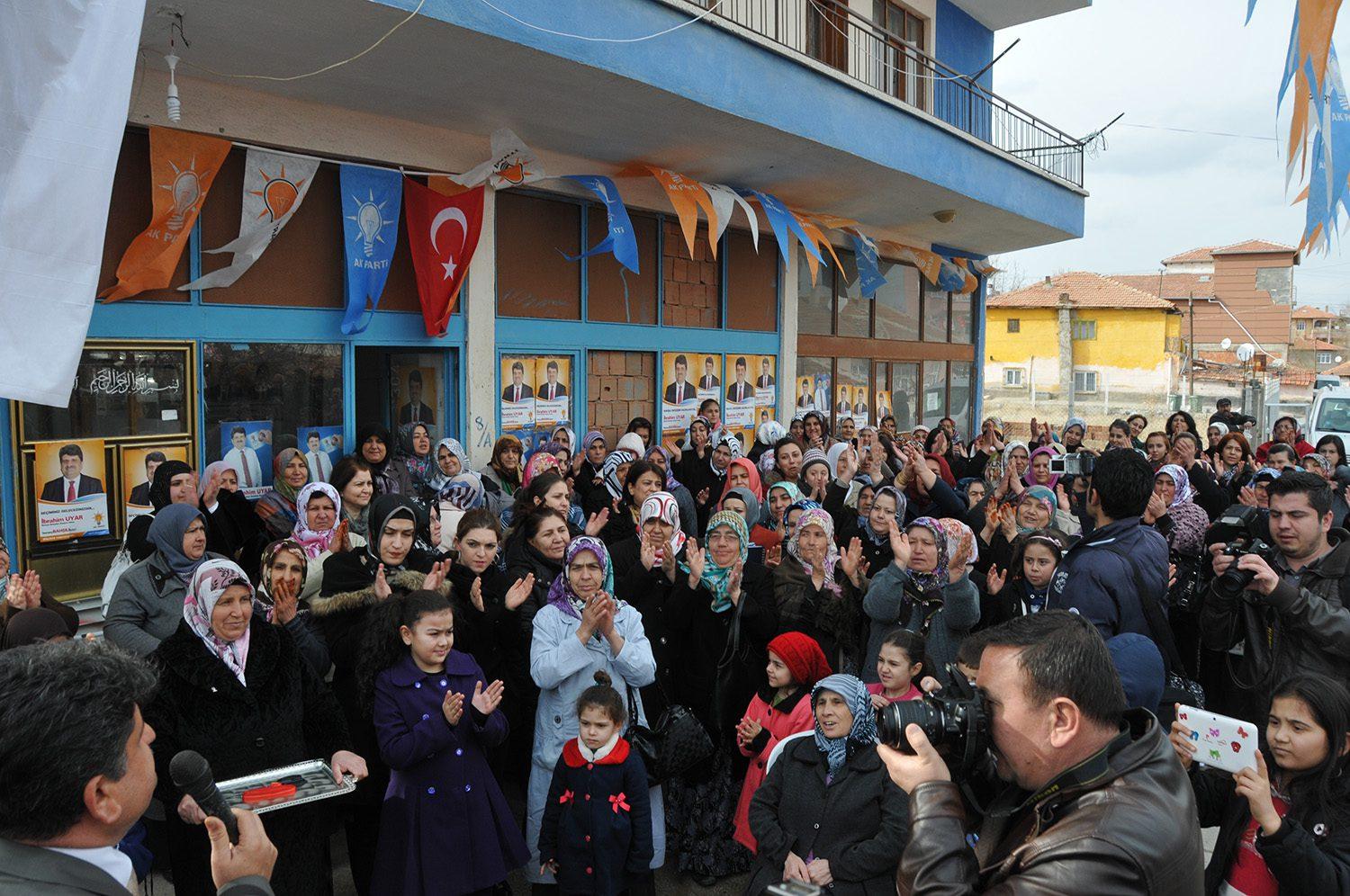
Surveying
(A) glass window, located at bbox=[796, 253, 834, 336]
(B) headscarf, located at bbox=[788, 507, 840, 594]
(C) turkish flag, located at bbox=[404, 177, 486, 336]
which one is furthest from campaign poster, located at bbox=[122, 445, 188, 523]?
(A) glass window, located at bbox=[796, 253, 834, 336]

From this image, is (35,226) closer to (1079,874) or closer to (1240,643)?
(1079,874)

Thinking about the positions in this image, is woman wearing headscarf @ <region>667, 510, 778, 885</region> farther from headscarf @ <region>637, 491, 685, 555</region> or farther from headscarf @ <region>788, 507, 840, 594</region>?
headscarf @ <region>637, 491, 685, 555</region>

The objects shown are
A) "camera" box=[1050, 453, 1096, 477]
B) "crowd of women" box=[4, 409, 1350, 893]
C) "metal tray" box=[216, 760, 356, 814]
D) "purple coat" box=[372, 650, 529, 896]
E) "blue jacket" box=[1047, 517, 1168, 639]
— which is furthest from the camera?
"camera" box=[1050, 453, 1096, 477]

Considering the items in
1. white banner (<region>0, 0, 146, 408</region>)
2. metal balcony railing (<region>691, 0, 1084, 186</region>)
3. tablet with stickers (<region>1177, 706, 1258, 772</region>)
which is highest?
metal balcony railing (<region>691, 0, 1084, 186</region>)

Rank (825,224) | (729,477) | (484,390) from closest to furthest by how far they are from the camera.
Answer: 1. (729,477)
2. (484,390)
3. (825,224)

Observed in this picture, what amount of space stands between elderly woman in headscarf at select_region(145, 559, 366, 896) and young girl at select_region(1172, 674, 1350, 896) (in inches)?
119

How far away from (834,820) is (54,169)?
4.07 m

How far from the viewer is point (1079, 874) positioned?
1.67 m

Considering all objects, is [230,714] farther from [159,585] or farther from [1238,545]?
[1238,545]

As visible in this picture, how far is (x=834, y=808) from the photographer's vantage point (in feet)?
11.2

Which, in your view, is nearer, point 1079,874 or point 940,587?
point 1079,874

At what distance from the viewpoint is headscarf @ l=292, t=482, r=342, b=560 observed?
16.8 feet

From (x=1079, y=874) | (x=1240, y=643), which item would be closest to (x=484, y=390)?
(x=1240, y=643)

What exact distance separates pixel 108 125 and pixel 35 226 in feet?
1.98
